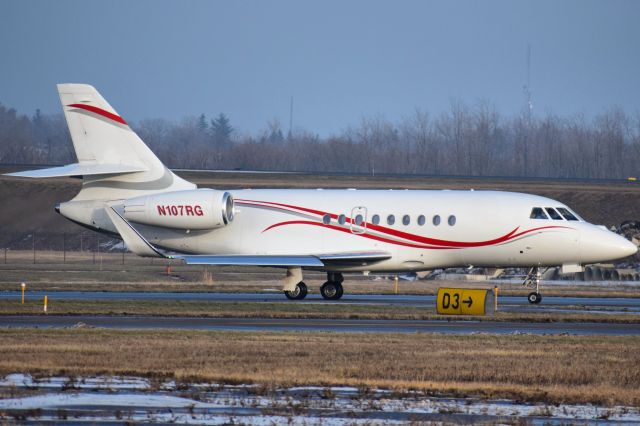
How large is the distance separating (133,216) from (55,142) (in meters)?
156

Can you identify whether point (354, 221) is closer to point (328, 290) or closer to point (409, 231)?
point (409, 231)

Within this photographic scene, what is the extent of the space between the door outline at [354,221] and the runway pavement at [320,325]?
7658 millimetres

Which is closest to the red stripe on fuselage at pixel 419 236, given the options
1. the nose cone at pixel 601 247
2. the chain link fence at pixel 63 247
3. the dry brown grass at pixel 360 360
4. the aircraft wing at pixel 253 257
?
the aircraft wing at pixel 253 257

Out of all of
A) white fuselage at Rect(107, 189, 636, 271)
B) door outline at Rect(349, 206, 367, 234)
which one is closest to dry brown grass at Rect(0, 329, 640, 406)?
white fuselage at Rect(107, 189, 636, 271)

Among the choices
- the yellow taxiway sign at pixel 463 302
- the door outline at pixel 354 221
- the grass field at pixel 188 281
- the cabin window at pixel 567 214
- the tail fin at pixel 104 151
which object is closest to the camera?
the yellow taxiway sign at pixel 463 302

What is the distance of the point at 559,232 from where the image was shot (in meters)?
33.4

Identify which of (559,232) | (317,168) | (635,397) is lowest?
(635,397)

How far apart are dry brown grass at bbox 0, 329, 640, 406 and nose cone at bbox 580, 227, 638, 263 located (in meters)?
10.3

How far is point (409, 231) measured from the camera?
3416cm

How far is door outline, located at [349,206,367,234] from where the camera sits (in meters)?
34.5

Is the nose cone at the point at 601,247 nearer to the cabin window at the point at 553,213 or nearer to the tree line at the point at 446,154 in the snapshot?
the cabin window at the point at 553,213

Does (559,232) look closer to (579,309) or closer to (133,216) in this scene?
(579,309)

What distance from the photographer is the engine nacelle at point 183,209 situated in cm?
3462

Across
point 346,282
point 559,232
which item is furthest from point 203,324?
point 346,282
